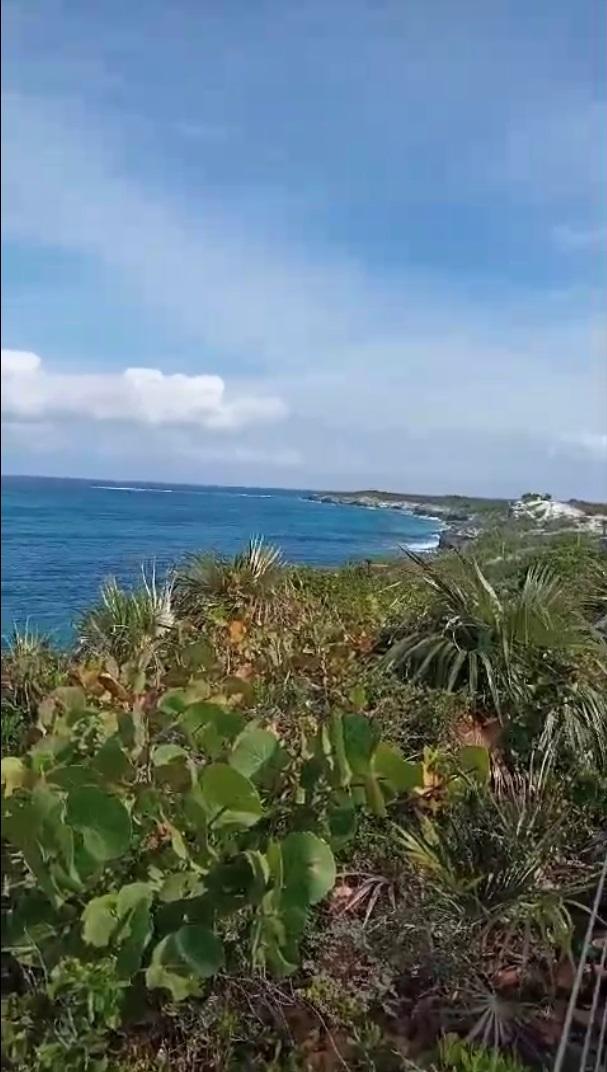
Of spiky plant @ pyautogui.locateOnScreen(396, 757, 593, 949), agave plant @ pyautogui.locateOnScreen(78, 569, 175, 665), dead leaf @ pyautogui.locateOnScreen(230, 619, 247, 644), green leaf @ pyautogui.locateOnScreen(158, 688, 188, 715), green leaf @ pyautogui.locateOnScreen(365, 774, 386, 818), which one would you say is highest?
agave plant @ pyautogui.locateOnScreen(78, 569, 175, 665)

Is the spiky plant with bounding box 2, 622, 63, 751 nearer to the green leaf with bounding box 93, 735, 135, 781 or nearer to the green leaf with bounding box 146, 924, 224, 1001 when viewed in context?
the green leaf with bounding box 93, 735, 135, 781

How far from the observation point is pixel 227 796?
186 centimetres

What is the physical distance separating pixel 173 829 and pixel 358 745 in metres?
0.43

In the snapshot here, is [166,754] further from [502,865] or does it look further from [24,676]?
[502,865]

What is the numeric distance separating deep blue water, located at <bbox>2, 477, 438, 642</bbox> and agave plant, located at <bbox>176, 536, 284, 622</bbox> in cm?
6

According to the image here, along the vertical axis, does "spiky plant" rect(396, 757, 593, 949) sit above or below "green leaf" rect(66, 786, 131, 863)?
below

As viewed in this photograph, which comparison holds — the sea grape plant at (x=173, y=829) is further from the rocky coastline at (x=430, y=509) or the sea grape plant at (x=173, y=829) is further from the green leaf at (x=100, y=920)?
the rocky coastline at (x=430, y=509)

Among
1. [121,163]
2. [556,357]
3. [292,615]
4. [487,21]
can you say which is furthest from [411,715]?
[487,21]

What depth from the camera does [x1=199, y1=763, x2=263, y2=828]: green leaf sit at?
1850 millimetres

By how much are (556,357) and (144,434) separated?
1.83 meters

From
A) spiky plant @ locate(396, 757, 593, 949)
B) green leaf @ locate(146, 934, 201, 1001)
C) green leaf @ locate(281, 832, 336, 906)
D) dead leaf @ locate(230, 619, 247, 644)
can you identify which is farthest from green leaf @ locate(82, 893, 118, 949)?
dead leaf @ locate(230, 619, 247, 644)

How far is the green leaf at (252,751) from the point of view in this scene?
1.97 metres

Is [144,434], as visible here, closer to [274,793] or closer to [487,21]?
[274,793]

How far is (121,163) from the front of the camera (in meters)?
2.02
